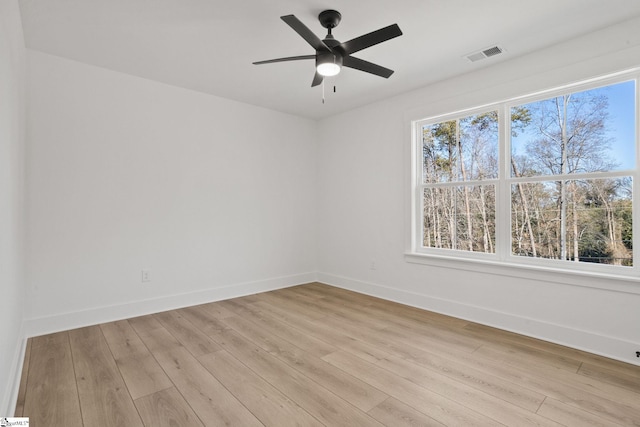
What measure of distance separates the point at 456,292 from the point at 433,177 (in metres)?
1.36

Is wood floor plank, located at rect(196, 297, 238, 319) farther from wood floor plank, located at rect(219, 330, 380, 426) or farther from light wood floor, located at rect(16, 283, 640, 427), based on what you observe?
wood floor plank, located at rect(219, 330, 380, 426)

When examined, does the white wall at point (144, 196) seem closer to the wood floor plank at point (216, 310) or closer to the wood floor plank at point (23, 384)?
the wood floor plank at point (216, 310)

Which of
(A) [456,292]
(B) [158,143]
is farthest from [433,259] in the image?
(B) [158,143]

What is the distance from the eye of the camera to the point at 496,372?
2.30 metres

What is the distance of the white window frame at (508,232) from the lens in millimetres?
2521

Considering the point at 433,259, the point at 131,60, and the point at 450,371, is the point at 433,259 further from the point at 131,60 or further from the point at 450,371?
the point at 131,60

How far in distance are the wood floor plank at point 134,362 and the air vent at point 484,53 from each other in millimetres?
3689

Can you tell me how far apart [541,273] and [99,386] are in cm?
360

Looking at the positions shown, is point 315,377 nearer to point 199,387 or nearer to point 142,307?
point 199,387

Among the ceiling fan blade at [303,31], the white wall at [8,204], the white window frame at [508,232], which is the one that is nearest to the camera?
the white wall at [8,204]

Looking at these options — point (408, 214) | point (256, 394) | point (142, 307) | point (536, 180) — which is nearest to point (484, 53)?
point (536, 180)

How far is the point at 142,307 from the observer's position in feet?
11.6

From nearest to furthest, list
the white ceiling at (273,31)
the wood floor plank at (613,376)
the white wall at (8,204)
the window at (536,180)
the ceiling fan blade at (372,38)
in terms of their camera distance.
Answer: the white wall at (8,204), the ceiling fan blade at (372,38), the wood floor plank at (613,376), the white ceiling at (273,31), the window at (536,180)

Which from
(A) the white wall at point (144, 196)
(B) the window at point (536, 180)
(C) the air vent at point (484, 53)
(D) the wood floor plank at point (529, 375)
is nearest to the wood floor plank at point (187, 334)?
(A) the white wall at point (144, 196)
